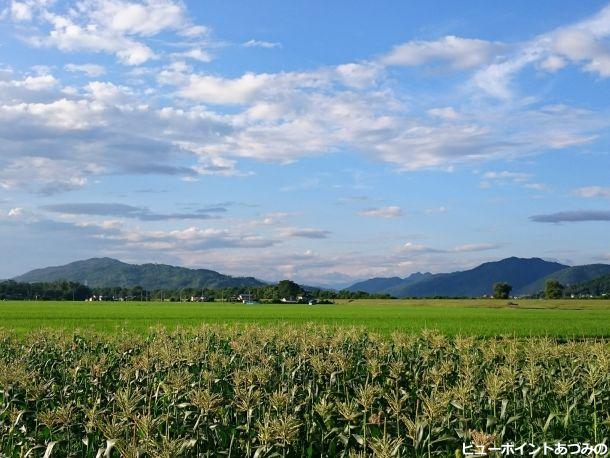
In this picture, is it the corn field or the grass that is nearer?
the corn field

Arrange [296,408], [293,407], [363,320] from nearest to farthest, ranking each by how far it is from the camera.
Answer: [296,408] → [293,407] → [363,320]

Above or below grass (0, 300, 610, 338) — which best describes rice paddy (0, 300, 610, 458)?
above

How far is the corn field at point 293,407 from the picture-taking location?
8.81m

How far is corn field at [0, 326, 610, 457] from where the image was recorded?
8812 mm

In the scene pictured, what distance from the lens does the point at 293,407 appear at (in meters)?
11.7

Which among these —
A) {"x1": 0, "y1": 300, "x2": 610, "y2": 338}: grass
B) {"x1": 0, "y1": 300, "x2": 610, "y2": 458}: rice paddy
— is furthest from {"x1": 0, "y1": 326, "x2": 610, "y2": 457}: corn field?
{"x1": 0, "y1": 300, "x2": 610, "y2": 338}: grass

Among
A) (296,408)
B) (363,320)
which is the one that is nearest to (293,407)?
(296,408)

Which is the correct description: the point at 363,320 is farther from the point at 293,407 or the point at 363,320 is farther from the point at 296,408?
the point at 296,408

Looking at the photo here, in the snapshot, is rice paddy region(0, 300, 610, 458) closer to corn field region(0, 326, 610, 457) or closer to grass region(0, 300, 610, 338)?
A: corn field region(0, 326, 610, 457)

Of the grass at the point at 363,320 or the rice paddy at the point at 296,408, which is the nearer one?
the rice paddy at the point at 296,408

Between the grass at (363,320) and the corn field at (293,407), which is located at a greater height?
the corn field at (293,407)

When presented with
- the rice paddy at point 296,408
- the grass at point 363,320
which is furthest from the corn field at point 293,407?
the grass at point 363,320

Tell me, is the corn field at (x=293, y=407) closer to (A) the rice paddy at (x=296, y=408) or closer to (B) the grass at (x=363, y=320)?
(A) the rice paddy at (x=296, y=408)

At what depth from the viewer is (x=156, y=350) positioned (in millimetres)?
17047
